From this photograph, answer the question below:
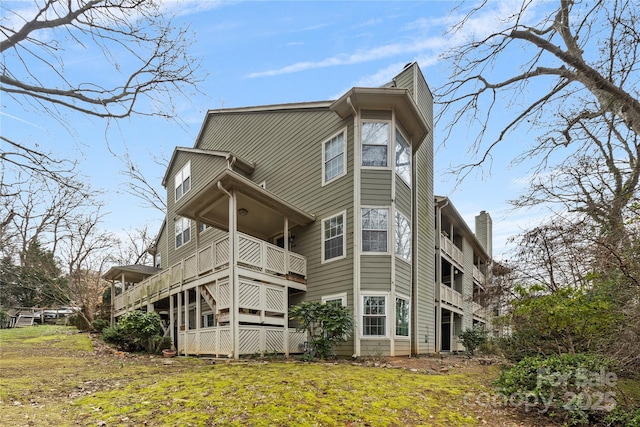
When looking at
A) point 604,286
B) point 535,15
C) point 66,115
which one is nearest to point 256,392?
point 66,115

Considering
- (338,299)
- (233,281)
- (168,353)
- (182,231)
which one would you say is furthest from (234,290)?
(182,231)

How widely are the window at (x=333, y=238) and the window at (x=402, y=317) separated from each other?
250 cm

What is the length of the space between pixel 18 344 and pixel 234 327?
12054 mm

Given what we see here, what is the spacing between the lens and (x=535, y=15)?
5.75 metres

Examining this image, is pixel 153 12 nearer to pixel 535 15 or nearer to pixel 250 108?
pixel 535 15

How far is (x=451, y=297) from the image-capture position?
19.3 metres

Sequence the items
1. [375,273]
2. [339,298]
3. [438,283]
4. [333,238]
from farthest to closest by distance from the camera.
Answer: [438,283] < [333,238] < [339,298] < [375,273]

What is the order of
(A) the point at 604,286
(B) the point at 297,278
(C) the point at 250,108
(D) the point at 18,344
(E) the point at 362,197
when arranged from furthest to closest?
(C) the point at 250,108
(D) the point at 18,344
(B) the point at 297,278
(E) the point at 362,197
(A) the point at 604,286

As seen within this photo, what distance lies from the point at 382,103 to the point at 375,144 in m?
1.36

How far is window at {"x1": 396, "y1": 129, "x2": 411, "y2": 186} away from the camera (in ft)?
Result: 42.8

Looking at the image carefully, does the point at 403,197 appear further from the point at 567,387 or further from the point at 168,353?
the point at 168,353

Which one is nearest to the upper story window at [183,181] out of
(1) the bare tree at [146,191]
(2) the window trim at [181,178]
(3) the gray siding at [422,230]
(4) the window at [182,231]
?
(2) the window trim at [181,178]

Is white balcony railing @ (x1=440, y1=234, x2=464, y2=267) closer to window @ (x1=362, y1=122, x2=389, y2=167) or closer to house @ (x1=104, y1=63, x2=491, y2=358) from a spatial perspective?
house @ (x1=104, y1=63, x2=491, y2=358)

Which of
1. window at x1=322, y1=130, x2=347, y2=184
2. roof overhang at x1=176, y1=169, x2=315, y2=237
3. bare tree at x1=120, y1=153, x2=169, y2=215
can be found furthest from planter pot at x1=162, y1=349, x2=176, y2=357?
bare tree at x1=120, y1=153, x2=169, y2=215
